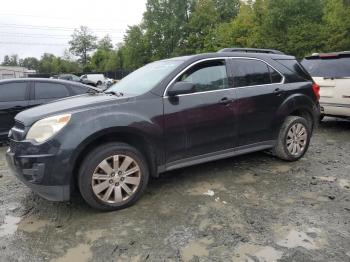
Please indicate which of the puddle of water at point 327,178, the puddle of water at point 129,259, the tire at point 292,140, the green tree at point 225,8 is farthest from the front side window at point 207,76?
the green tree at point 225,8

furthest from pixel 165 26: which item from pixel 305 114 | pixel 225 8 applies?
pixel 305 114

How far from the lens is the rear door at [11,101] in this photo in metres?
6.98

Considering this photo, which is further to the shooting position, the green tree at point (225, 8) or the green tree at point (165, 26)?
the green tree at point (165, 26)

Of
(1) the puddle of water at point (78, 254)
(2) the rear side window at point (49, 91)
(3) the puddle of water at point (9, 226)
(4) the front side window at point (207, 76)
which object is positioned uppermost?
(4) the front side window at point (207, 76)

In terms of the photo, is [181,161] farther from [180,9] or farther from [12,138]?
[180,9]

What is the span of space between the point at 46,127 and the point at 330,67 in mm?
6326

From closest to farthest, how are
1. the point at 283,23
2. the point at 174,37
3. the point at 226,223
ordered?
the point at 226,223, the point at 283,23, the point at 174,37

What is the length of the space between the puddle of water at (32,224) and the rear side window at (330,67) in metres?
6.42

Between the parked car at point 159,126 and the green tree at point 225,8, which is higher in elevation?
the green tree at point 225,8

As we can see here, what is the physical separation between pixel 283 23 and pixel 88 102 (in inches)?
1074

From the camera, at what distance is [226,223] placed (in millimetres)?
3637

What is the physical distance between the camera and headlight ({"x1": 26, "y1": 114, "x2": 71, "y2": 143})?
3652mm

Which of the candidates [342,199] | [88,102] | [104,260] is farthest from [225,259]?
[88,102]

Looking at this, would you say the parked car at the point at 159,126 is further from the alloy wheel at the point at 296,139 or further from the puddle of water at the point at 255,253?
the puddle of water at the point at 255,253
